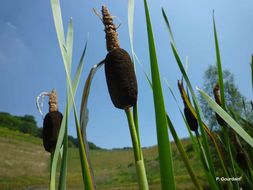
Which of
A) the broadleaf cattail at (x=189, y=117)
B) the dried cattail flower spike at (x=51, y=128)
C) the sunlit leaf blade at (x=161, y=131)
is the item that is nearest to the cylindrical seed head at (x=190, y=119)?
the broadleaf cattail at (x=189, y=117)

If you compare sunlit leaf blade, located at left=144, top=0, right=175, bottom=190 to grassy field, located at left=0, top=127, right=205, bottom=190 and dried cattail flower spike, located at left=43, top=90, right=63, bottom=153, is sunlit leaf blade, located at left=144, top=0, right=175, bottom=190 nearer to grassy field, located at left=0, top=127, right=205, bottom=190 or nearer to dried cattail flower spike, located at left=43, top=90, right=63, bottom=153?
dried cattail flower spike, located at left=43, top=90, right=63, bottom=153

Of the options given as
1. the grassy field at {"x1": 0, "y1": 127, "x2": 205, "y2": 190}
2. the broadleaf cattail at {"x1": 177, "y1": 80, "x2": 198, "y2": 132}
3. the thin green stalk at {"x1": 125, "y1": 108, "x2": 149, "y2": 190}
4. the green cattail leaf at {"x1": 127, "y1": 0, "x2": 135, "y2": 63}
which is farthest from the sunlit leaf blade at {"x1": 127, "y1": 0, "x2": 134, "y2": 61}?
the grassy field at {"x1": 0, "y1": 127, "x2": 205, "y2": 190}

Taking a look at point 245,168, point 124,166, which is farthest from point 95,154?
point 245,168

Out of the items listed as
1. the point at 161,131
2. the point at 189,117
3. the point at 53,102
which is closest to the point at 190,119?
the point at 189,117

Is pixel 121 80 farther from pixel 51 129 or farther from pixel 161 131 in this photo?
pixel 51 129

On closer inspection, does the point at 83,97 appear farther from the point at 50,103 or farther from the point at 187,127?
the point at 187,127

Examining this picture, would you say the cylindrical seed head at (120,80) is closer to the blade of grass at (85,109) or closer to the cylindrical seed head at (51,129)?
the blade of grass at (85,109)

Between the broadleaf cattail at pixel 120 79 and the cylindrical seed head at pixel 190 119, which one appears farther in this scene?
the cylindrical seed head at pixel 190 119
